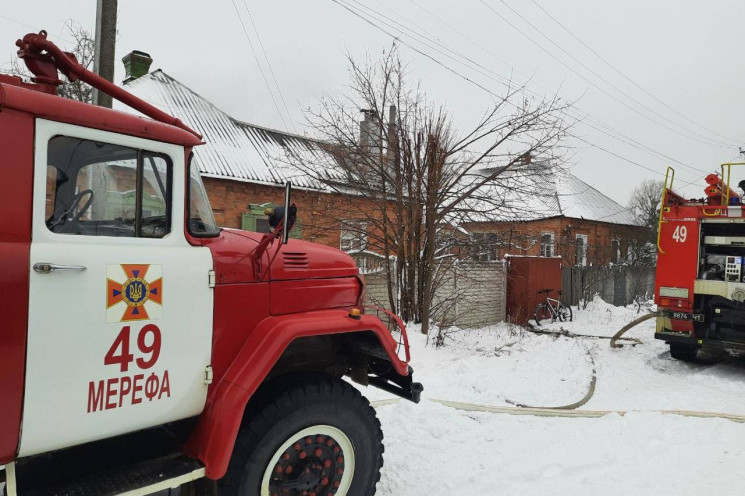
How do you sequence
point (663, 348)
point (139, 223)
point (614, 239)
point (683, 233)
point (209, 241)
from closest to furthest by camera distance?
point (139, 223)
point (209, 241)
point (683, 233)
point (663, 348)
point (614, 239)

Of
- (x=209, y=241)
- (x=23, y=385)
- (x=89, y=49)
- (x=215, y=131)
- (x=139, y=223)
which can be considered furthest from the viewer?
(x=215, y=131)

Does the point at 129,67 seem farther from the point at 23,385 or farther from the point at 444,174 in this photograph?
the point at 23,385

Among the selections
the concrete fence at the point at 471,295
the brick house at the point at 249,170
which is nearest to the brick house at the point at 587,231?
the concrete fence at the point at 471,295

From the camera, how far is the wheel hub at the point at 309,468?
8.81 feet

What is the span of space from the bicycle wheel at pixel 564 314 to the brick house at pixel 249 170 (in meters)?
6.70

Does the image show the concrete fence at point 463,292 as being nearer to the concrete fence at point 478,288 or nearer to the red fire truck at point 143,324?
the concrete fence at point 478,288

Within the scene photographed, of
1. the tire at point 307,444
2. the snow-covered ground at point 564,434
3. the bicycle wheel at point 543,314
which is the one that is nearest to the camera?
the tire at point 307,444

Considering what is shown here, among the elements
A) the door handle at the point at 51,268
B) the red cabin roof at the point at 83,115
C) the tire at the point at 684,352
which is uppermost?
the red cabin roof at the point at 83,115

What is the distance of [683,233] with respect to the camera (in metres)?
7.56

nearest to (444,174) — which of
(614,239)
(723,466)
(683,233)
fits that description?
(683,233)

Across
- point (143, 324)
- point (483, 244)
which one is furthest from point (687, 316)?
point (143, 324)

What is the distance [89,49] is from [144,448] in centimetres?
1552

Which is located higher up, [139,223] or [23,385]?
[139,223]

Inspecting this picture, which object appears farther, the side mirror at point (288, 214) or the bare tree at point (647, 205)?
the bare tree at point (647, 205)
